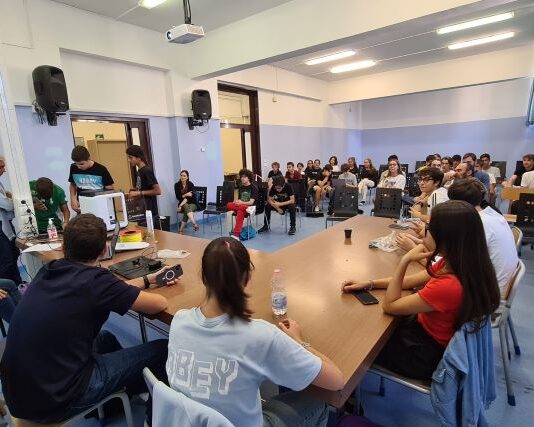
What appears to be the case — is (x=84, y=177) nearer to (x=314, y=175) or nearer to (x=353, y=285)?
(x=353, y=285)

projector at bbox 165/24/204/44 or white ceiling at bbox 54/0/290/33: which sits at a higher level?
white ceiling at bbox 54/0/290/33

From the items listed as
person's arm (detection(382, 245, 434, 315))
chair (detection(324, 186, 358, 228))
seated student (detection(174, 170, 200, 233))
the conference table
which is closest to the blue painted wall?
chair (detection(324, 186, 358, 228))

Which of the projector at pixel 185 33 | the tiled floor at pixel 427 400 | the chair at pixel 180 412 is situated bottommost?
the tiled floor at pixel 427 400

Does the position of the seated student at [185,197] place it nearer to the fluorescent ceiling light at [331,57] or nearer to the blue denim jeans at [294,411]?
the fluorescent ceiling light at [331,57]

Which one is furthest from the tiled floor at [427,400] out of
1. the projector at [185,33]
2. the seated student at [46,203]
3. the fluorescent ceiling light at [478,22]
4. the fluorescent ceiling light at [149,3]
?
the fluorescent ceiling light at [478,22]

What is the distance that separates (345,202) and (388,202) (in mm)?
749

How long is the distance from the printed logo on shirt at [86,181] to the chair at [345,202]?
3.32 meters

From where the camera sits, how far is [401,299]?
133 centimetres

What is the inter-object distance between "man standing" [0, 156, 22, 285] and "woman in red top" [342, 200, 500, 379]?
3.17 meters

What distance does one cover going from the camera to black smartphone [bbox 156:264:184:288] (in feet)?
5.81

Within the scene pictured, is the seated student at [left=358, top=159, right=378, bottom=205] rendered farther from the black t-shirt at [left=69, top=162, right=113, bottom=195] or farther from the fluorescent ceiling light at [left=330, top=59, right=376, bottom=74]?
the black t-shirt at [left=69, top=162, right=113, bottom=195]

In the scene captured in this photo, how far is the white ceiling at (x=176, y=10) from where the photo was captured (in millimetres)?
4309

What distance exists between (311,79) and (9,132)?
759cm

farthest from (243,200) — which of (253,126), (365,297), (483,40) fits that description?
(483,40)
